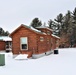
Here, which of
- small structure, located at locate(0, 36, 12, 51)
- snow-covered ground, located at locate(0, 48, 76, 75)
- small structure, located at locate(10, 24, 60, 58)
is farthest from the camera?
small structure, located at locate(0, 36, 12, 51)

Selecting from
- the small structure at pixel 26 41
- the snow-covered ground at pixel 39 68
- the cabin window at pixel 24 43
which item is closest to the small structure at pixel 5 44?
the small structure at pixel 26 41

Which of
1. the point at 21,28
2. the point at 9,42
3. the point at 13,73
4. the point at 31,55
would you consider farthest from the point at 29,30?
the point at 9,42

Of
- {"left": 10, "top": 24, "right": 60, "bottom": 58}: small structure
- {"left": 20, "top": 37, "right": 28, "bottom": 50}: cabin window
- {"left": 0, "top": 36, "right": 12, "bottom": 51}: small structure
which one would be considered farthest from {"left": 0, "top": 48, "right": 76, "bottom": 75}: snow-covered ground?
{"left": 0, "top": 36, "right": 12, "bottom": 51}: small structure

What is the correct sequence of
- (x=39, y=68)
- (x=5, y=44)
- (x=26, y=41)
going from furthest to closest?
(x=5, y=44)
(x=26, y=41)
(x=39, y=68)

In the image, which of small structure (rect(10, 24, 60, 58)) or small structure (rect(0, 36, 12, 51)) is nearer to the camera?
small structure (rect(10, 24, 60, 58))

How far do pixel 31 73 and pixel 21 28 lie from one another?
12730 millimetres

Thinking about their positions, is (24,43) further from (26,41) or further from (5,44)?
(5,44)

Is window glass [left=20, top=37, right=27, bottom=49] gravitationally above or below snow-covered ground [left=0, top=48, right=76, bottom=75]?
above

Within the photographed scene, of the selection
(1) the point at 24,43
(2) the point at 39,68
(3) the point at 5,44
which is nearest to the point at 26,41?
(1) the point at 24,43

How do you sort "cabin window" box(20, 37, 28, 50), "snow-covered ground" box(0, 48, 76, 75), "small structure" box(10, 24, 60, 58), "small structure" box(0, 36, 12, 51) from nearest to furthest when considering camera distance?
"snow-covered ground" box(0, 48, 76, 75)
"small structure" box(10, 24, 60, 58)
"cabin window" box(20, 37, 28, 50)
"small structure" box(0, 36, 12, 51)

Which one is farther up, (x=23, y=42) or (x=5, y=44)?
(x=5, y=44)

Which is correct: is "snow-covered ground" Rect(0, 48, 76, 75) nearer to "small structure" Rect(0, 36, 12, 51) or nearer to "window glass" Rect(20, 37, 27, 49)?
"window glass" Rect(20, 37, 27, 49)

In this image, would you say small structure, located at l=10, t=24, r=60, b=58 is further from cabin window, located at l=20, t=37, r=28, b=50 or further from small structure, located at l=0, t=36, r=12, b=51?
small structure, located at l=0, t=36, r=12, b=51

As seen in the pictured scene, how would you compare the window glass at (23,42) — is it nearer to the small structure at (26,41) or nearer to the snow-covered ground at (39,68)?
the small structure at (26,41)
